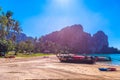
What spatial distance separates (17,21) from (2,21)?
53186 mm

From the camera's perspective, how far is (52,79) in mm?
23125

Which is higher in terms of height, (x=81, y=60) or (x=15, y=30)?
(x=15, y=30)

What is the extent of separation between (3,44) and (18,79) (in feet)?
221

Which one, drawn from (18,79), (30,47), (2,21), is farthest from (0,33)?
(18,79)

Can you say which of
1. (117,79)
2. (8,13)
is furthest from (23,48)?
(117,79)

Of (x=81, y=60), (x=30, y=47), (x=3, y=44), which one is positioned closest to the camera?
(x=81, y=60)

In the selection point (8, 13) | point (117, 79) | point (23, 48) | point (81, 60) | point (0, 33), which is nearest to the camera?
point (117, 79)

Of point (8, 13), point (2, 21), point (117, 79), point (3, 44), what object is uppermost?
point (8, 13)

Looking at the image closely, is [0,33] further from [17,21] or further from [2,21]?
[17,21]

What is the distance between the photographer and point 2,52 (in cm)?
8869

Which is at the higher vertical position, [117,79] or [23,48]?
[23,48]

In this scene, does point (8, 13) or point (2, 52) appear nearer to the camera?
point (2, 52)

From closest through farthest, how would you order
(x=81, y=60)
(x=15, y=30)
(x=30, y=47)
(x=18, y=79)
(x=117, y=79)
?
(x=18, y=79) < (x=117, y=79) < (x=81, y=60) < (x=15, y=30) < (x=30, y=47)

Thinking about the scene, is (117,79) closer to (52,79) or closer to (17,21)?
(52,79)
